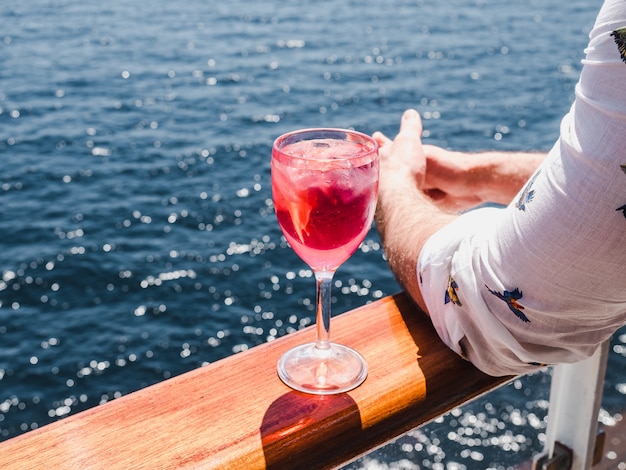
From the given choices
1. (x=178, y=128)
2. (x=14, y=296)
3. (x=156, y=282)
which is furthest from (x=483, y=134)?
(x=14, y=296)

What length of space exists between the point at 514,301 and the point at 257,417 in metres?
0.45

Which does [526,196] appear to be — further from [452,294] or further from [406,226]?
[406,226]

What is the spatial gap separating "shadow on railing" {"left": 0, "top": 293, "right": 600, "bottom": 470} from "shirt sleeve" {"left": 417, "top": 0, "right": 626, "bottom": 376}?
0.26ft

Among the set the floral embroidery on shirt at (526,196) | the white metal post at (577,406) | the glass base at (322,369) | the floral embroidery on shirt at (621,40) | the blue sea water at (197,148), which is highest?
the floral embroidery on shirt at (621,40)

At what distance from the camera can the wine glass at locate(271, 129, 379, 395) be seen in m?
1.20

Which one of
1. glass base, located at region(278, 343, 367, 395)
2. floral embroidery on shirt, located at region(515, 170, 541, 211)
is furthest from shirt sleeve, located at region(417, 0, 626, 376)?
glass base, located at region(278, 343, 367, 395)

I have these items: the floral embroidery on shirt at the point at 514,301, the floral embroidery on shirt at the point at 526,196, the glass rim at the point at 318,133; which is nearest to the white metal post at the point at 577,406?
the floral embroidery on shirt at the point at 514,301

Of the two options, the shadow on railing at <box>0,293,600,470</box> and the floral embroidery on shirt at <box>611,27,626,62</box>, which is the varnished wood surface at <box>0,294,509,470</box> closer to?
the shadow on railing at <box>0,293,600,470</box>

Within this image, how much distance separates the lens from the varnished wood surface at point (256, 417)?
3.67 ft

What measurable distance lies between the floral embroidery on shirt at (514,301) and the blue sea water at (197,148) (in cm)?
25

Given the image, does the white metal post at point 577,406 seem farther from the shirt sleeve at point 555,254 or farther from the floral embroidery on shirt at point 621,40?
the floral embroidery on shirt at point 621,40

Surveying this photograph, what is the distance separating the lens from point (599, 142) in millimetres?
1119

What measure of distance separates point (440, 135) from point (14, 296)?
9.33 m

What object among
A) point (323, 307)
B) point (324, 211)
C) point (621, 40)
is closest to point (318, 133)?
point (324, 211)
